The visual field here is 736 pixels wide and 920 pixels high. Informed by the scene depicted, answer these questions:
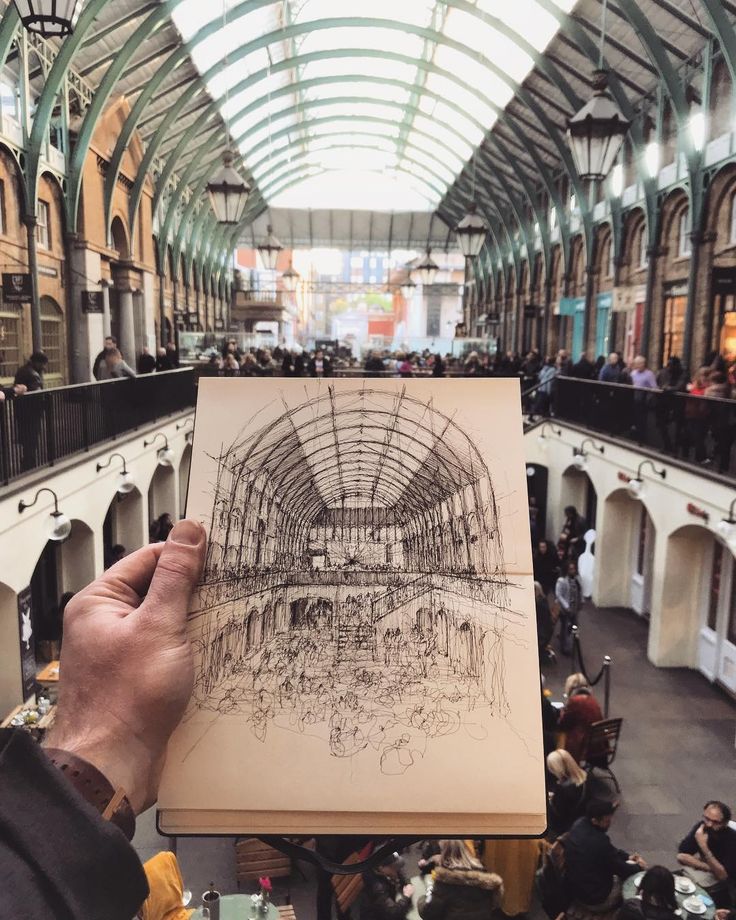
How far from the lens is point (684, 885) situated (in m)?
6.42

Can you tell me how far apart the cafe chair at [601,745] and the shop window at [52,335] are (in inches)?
582

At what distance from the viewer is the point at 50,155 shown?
1756cm

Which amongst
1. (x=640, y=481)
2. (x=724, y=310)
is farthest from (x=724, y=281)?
(x=640, y=481)

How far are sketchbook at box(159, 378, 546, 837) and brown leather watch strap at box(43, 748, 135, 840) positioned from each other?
42 centimetres

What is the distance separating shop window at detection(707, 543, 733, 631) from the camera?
12.2 metres

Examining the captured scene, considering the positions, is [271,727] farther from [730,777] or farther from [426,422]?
[730,777]

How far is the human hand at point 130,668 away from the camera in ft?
5.29

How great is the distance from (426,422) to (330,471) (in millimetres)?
342

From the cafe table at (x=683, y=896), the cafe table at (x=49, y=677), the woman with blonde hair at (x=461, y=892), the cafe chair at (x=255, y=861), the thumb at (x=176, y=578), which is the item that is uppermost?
the thumb at (x=176, y=578)

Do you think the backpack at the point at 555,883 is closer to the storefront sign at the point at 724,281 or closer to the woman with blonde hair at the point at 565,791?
the woman with blonde hair at the point at 565,791

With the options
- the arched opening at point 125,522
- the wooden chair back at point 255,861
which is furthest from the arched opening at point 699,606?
the arched opening at point 125,522

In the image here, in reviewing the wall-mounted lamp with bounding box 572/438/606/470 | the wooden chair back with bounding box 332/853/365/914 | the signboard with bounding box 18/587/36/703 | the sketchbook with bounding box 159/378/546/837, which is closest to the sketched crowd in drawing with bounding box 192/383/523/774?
the sketchbook with bounding box 159/378/546/837

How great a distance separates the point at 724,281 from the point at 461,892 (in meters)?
15.6

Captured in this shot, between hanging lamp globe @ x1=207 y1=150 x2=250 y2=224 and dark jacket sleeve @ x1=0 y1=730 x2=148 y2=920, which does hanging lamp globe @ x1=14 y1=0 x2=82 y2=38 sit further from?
hanging lamp globe @ x1=207 y1=150 x2=250 y2=224
